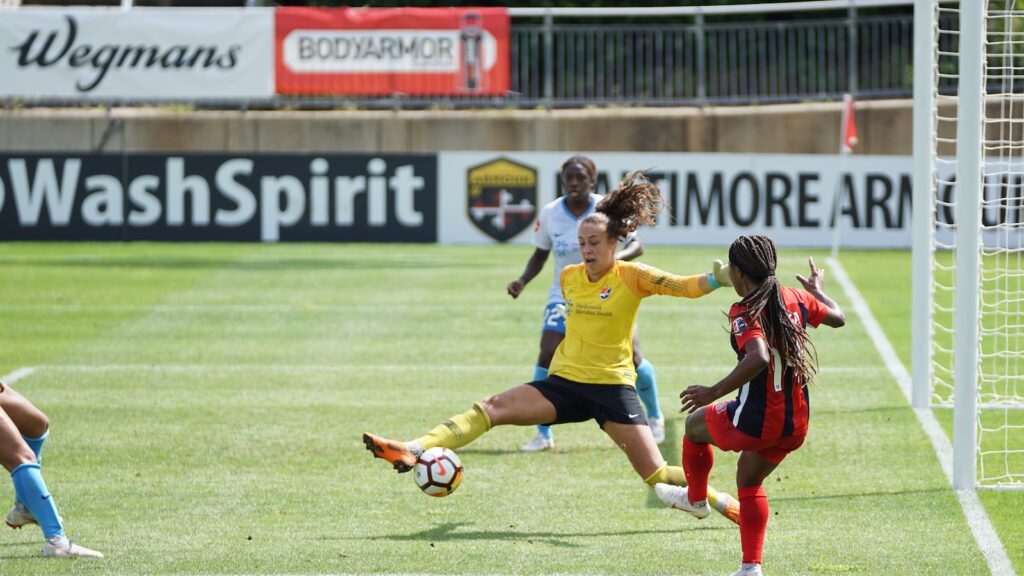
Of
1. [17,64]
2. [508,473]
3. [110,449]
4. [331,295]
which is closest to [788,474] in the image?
[508,473]

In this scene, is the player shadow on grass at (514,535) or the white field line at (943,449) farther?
the player shadow on grass at (514,535)

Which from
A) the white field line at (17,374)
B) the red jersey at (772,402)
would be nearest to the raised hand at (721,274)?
the red jersey at (772,402)

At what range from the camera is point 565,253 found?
9914 millimetres

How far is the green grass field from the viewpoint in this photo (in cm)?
737

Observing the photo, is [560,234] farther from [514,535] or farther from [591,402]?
[514,535]

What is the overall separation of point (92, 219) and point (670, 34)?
10408 mm

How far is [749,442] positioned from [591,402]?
3.91ft

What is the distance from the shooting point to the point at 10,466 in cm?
691

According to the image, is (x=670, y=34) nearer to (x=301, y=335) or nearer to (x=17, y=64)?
(x=17, y=64)

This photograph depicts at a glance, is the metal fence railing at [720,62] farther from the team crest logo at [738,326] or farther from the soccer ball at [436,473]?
the team crest logo at [738,326]

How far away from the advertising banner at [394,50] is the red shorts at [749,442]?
18.6m

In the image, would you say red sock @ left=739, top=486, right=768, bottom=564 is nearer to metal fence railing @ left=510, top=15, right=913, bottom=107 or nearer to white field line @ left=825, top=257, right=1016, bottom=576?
white field line @ left=825, top=257, right=1016, bottom=576

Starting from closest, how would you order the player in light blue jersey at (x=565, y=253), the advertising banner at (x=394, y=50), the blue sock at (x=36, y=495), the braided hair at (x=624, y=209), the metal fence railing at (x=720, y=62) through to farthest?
the blue sock at (x=36, y=495), the braided hair at (x=624, y=209), the player in light blue jersey at (x=565, y=253), the advertising banner at (x=394, y=50), the metal fence railing at (x=720, y=62)

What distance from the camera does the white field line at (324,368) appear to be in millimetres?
13211
